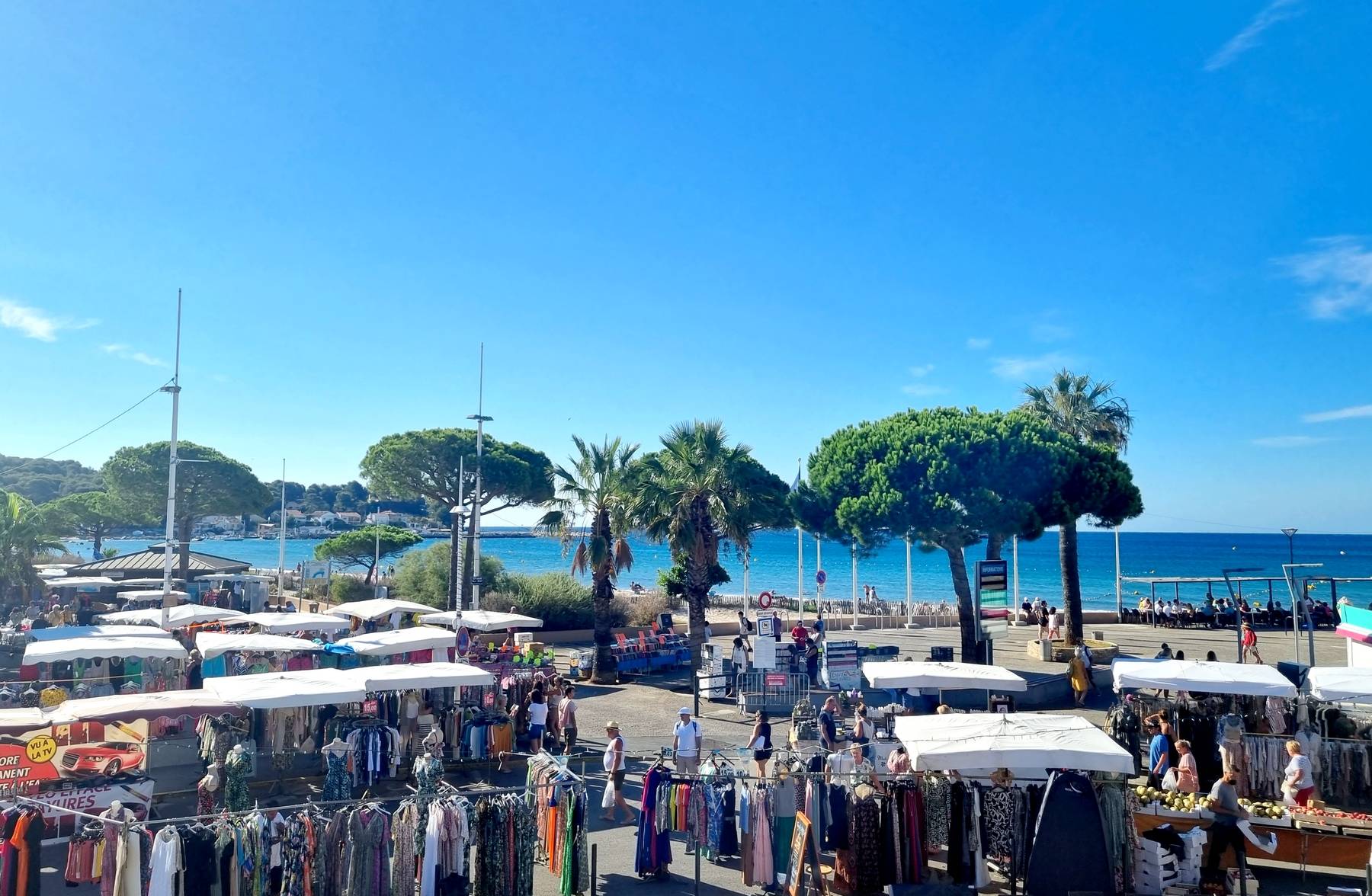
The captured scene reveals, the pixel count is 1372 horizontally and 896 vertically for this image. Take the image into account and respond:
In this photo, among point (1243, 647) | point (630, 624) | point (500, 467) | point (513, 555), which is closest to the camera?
point (1243, 647)

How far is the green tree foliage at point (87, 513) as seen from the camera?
2004 inches

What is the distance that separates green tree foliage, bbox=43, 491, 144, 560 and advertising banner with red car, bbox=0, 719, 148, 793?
1755 inches

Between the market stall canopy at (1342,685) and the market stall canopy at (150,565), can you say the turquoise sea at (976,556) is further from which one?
the market stall canopy at (1342,685)

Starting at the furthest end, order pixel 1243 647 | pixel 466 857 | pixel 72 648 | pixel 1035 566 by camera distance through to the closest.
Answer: pixel 1035 566 < pixel 1243 647 < pixel 72 648 < pixel 466 857

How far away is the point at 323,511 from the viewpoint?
196875 millimetres

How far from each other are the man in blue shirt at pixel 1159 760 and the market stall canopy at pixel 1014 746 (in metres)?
3.07

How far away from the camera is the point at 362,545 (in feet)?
175

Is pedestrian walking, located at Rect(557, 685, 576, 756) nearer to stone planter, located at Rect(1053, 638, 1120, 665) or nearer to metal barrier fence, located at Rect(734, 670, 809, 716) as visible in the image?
metal barrier fence, located at Rect(734, 670, 809, 716)

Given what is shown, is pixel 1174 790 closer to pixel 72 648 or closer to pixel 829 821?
pixel 829 821

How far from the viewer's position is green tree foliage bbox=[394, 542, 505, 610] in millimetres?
36031

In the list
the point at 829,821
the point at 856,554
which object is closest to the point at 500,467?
the point at 856,554

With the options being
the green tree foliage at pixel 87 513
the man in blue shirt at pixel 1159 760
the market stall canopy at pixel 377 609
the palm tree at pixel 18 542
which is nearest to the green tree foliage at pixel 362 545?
the green tree foliage at pixel 87 513

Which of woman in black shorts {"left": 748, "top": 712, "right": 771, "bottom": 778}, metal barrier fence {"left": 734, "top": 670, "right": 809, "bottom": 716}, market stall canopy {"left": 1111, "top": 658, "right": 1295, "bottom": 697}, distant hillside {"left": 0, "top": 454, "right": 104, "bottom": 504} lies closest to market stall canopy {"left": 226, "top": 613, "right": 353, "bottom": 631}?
metal barrier fence {"left": 734, "top": 670, "right": 809, "bottom": 716}

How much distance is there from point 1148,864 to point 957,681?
4732mm
